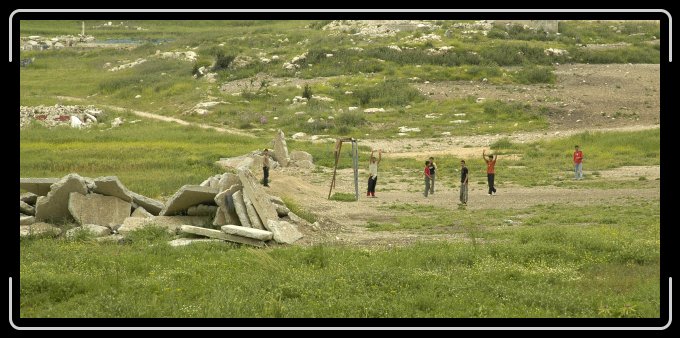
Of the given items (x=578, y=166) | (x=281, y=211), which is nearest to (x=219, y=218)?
(x=281, y=211)

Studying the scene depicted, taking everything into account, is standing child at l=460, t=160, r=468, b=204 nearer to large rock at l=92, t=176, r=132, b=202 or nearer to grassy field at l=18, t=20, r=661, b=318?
grassy field at l=18, t=20, r=661, b=318

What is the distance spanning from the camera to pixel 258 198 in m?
17.3

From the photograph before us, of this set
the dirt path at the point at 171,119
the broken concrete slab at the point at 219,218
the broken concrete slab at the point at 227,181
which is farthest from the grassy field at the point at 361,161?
the broken concrete slab at the point at 227,181

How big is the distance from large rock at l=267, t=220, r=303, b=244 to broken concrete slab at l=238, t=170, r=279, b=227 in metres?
0.17

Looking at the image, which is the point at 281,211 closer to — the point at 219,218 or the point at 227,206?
the point at 227,206

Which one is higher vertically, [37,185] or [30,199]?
[37,185]

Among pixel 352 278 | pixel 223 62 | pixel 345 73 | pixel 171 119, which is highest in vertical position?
pixel 223 62

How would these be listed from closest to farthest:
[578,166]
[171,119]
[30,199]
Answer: [30,199] → [578,166] → [171,119]

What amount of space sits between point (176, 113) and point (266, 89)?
15.6 ft

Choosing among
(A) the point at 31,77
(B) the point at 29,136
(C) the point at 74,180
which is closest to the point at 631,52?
(B) the point at 29,136

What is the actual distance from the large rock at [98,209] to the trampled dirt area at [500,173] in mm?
3566

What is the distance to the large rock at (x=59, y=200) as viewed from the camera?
56.3ft

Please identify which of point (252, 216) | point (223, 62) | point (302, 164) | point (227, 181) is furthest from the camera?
point (223, 62)

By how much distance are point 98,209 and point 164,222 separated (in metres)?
1.35
